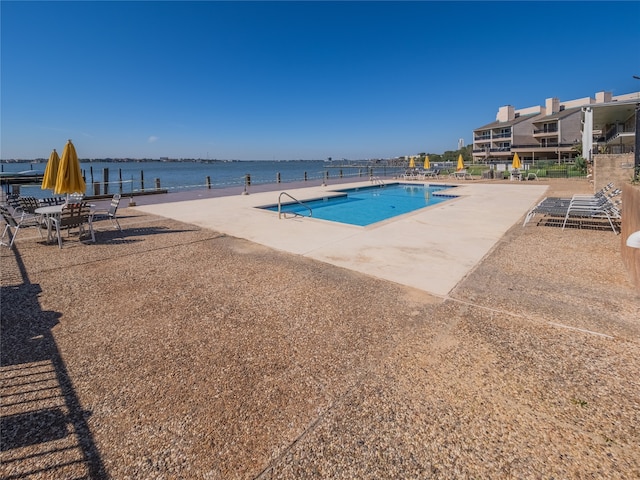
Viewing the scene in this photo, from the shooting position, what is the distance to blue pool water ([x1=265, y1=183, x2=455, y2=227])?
12.6 metres

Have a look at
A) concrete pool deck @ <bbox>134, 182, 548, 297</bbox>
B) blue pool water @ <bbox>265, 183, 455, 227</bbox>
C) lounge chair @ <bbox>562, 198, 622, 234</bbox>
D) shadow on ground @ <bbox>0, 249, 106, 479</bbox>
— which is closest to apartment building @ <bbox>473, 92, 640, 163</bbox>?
blue pool water @ <bbox>265, 183, 455, 227</bbox>

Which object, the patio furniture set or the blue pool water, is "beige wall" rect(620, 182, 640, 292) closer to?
the blue pool water

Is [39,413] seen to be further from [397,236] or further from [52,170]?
[52,170]

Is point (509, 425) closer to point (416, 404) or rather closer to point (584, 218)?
point (416, 404)

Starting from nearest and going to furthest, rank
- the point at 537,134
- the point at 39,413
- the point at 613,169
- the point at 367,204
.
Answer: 1. the point at 39,413
2. the point at 613,169
3. the point at 367,204
4. the point at 537,134

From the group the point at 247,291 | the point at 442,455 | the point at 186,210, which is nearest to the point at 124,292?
the point at 247,291

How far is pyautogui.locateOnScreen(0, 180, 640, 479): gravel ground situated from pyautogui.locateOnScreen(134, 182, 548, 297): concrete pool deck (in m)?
0.53

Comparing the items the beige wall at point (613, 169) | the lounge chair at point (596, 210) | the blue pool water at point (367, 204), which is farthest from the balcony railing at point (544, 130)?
the lounge chair at point (596, 210)

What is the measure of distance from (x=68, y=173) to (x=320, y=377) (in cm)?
783

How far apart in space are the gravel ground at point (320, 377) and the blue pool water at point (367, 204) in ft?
21.9

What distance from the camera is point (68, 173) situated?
756cm

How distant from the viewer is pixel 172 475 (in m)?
1.94

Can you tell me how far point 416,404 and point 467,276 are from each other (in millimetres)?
3009

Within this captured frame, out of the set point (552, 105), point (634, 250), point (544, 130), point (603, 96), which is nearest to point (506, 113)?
point (552, 105)
